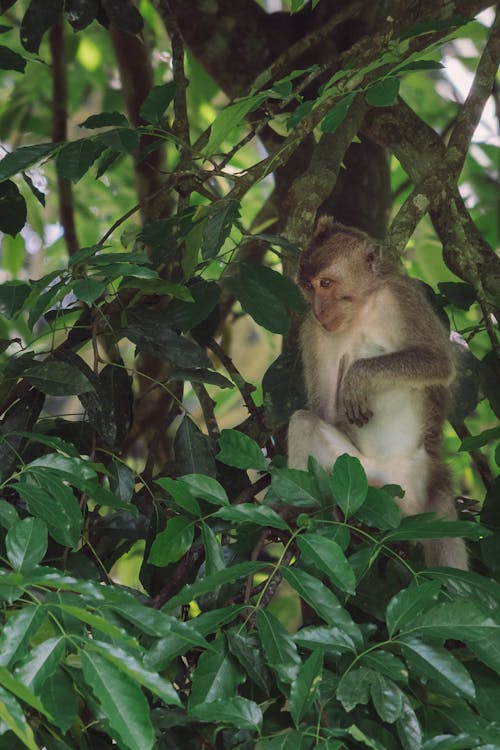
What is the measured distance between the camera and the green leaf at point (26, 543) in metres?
2.24

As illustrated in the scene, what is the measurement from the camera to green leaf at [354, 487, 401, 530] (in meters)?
2.77

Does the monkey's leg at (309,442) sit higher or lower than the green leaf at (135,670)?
higher

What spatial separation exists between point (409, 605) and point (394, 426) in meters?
1.96

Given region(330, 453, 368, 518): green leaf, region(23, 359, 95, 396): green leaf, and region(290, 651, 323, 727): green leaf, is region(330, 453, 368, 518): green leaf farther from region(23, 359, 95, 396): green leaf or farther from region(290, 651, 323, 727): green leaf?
region(23, 359, 95, 396): green leaf

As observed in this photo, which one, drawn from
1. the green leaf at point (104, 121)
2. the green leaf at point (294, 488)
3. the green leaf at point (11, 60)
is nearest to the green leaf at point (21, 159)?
the green leaf at point (104, 121)

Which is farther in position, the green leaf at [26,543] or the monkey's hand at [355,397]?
the monkey's hand at [355,397]

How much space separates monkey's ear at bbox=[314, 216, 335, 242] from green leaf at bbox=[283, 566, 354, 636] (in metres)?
1.98

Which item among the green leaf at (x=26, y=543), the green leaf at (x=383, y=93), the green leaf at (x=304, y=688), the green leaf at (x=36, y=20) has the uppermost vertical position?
the green leaf at (x=36, y=20)

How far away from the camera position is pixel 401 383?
13.7ft

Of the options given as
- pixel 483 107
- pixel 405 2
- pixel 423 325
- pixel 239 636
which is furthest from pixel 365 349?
pixel 239 636

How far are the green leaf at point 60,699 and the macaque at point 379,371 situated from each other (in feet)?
6.81

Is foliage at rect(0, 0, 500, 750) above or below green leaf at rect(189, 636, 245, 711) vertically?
above

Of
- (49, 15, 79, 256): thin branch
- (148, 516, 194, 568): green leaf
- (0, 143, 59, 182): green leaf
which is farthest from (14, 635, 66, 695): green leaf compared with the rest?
(49, 15, 79, 256): thin branch

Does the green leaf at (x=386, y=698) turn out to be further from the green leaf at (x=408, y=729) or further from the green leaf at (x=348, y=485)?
the green leaf at (x=348, y=485)
